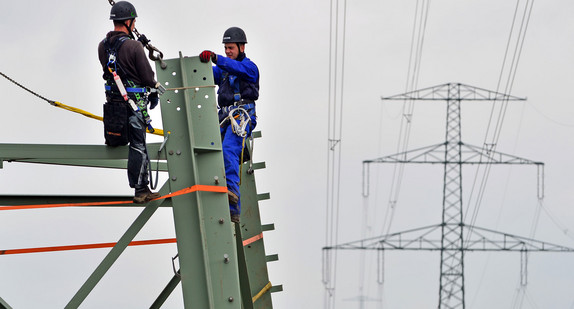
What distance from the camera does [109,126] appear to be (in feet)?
29.6

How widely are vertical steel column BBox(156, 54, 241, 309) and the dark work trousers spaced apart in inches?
11.8

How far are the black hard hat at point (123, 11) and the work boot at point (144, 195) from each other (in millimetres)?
1523

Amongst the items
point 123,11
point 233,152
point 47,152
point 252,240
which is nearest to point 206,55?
point 123,11

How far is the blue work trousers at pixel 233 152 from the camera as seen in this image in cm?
1062

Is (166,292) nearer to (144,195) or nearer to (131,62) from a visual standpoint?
(144,195)

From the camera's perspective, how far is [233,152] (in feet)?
36.3

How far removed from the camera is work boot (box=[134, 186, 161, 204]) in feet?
29.3

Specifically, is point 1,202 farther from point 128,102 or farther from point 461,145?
point 461,145

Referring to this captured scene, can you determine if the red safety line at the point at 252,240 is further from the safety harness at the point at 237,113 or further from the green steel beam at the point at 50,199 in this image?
the green steel beam at the point at 50,199

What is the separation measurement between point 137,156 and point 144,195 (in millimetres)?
348

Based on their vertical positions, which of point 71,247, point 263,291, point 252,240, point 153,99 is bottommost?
point 263,291

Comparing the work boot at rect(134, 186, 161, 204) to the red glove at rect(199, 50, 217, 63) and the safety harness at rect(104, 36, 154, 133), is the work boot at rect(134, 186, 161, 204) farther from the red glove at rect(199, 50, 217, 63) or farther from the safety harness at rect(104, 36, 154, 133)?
the red glove at rect(199, 50, 217, 63)

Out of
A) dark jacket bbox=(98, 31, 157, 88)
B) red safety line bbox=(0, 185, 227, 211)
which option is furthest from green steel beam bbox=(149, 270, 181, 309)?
dark jacket bbox=(98, 31, 157, 88)

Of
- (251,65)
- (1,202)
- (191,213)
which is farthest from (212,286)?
(251,65)
